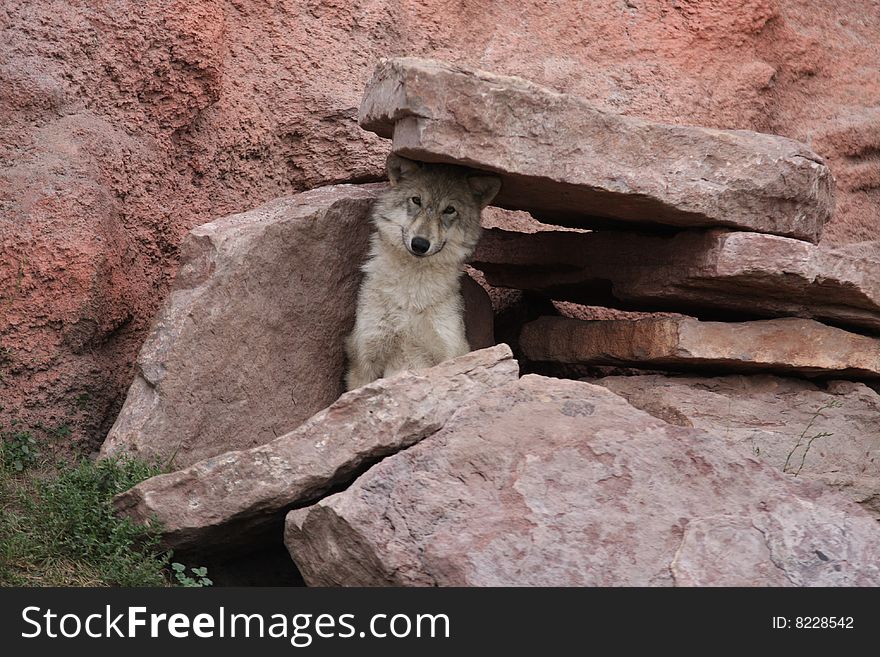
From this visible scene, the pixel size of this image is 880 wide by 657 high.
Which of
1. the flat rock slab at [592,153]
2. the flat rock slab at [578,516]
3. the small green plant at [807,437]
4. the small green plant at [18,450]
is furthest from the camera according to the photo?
the small green plant at [807,437]

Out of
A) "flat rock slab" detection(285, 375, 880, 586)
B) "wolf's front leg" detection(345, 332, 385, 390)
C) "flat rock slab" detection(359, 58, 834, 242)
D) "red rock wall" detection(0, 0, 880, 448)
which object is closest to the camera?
"flat rock slab" detection(285, 375, 880, 586)

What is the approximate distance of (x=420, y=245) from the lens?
268 inches

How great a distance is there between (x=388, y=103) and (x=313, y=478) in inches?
87.1

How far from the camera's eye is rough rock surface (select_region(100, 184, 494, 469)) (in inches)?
250

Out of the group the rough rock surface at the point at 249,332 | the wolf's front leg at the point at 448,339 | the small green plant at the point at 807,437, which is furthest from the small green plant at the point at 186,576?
the small green plant at the point at 807,437

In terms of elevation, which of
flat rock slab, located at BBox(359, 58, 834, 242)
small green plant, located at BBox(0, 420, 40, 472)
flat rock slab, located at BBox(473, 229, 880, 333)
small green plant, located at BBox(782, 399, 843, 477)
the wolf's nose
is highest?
flat rock slab, located at BBox(359, 58, 834, 242)

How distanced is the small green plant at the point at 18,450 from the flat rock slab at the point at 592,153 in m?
2.79

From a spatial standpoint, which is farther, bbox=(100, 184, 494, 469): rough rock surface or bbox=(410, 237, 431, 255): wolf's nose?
bbox=(410, 237, 431, 255): wolf's nose

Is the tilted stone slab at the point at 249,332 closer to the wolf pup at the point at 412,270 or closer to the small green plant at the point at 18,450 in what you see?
the wolf pup at the point at 412,270

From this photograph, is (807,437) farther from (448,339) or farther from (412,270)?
(412,270)

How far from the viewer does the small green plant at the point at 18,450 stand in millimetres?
6316

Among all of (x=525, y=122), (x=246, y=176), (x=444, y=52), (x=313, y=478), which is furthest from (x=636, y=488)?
(x=444, y=52)

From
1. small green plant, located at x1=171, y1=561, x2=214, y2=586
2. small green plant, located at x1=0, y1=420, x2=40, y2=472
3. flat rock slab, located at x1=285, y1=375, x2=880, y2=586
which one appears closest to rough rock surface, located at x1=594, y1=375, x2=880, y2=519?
flat rock slab, located at x1=285, y1=375, x2=880, y2=586

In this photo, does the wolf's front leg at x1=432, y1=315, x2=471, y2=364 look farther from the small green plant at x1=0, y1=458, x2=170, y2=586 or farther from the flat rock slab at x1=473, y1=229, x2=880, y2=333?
the small green plant at x1=0, y1=458, x2=170, y2=586
